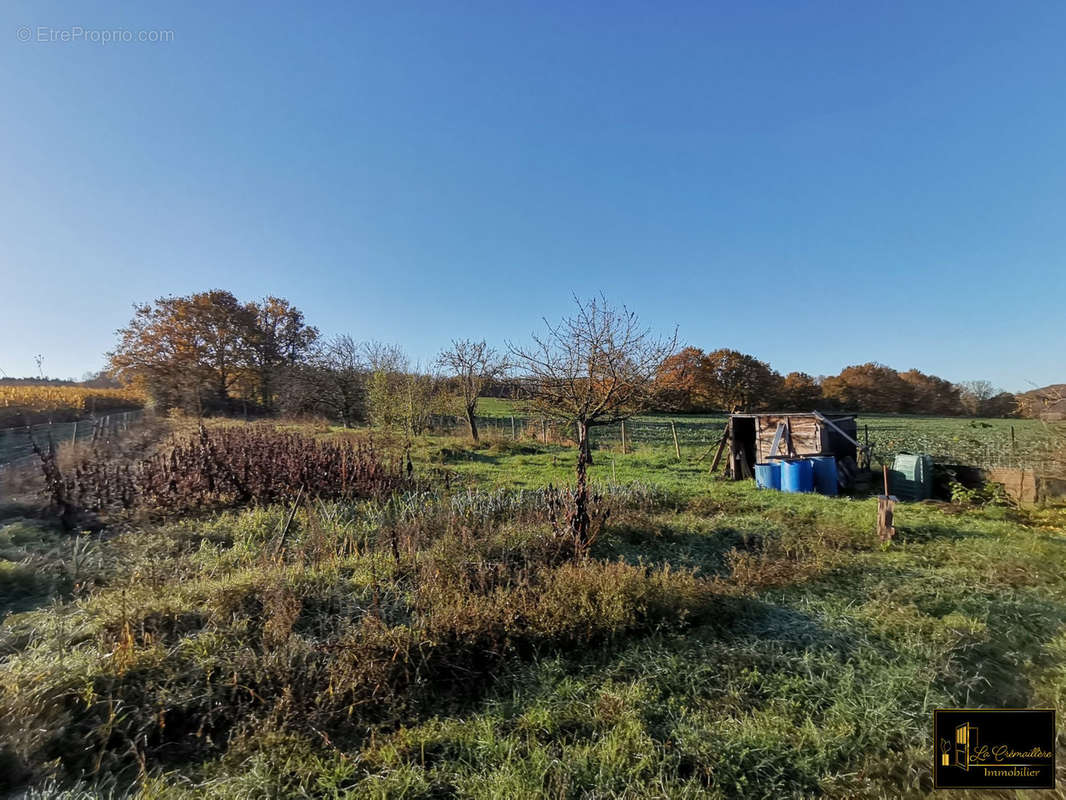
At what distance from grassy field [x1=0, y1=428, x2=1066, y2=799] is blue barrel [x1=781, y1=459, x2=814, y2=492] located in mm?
4129

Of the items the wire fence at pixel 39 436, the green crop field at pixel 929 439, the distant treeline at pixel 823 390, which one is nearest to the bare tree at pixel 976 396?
the distant treeline at pixel 823 390

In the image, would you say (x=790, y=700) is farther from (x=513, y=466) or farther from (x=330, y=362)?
(x=330, y=362)

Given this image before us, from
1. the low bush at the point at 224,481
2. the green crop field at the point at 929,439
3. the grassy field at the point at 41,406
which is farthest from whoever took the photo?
the grassy field at the point at 41,406

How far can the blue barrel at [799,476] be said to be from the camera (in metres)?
10.2

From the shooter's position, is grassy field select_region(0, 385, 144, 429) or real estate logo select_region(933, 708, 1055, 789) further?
grassy field select_region(0, 385, 144, 429)

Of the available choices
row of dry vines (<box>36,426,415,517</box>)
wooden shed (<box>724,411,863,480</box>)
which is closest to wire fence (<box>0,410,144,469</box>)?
row of dry vines (<box>36,426,415,517</box>)

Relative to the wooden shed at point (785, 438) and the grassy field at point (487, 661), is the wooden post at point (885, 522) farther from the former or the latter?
the wooden shed at point (785, 438)

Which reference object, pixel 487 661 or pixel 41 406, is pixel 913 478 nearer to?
pixel 487 661

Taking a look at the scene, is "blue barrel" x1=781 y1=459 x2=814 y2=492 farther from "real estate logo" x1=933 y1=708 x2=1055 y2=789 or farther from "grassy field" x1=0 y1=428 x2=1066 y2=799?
"real estate logo" x1=933 y1=708 x2=1055 y2=789

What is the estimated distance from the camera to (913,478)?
33.8 feet

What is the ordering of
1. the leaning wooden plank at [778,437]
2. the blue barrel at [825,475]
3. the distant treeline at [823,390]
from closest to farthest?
1. the blue barrel at [825,475]
2. the leaning wooden plank at [778,437]
3. the distant treeline at [823,390]

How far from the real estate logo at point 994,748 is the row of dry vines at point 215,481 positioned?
6.79 metres

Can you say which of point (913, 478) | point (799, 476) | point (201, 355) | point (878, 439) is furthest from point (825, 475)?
point (201, 355)

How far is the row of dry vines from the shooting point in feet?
21.9
